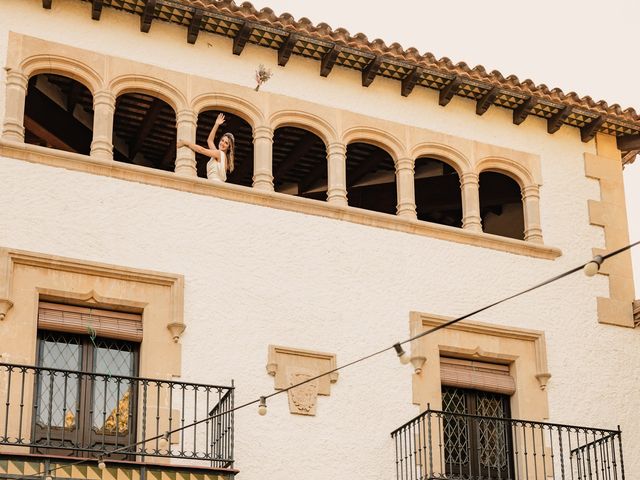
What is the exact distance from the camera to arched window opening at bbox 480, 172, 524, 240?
55.3 feet

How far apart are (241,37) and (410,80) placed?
2.17 meters

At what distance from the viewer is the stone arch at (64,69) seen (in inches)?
543

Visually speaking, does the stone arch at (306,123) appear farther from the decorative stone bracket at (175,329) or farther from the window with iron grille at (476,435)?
the window with iron grille at (476,435)

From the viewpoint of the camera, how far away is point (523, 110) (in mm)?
16203

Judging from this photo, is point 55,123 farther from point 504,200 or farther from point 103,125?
point 504,200

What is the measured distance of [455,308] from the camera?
14844 millimetres

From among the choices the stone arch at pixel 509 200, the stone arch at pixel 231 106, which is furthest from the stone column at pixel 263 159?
the stone arch at pixel 509 200

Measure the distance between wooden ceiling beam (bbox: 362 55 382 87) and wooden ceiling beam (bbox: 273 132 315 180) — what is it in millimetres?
1033

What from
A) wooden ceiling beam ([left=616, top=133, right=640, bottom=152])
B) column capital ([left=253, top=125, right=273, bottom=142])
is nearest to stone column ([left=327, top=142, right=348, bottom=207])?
column capital ([left=253, top=125, right=273, bottom=142])

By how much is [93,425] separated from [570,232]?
6543 millimetres

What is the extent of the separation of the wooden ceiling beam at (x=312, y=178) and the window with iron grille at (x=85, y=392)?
15.4 feet

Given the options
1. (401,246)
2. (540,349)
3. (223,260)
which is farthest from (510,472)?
(223,260)

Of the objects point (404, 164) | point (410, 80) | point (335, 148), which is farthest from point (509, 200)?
point (335, 148)

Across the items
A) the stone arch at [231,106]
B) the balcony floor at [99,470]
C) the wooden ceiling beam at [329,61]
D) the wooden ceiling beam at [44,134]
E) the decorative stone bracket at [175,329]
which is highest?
the wooden ceiling beam at [329,61]
